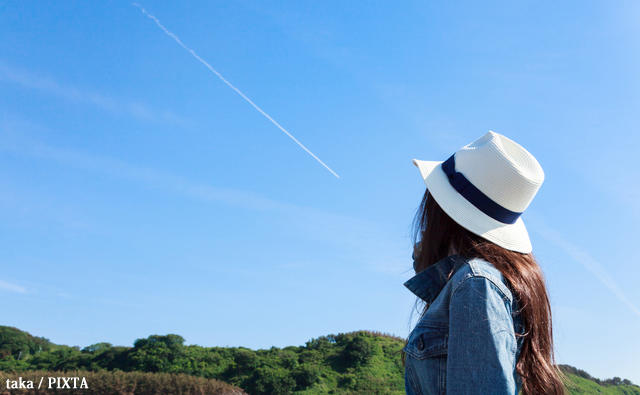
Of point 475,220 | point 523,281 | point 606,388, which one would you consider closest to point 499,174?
point 475,220

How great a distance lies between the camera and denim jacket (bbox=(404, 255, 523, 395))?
1.87m

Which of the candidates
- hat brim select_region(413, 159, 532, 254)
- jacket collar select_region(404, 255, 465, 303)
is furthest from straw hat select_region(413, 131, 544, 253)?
jacket collar select_region(404, 255, 465, 303)

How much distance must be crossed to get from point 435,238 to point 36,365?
21006 millimetres

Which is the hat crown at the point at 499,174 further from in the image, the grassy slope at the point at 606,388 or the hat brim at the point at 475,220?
the grassy slope at the point at 606,388

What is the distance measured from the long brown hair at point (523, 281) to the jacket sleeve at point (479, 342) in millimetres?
226

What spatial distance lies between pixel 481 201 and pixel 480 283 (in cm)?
49

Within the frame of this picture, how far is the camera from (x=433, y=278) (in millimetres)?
2316

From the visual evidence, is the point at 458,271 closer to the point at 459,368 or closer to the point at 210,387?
the point at 459,368

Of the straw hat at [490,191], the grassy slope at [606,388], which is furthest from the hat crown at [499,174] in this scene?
the grassy slope at [606,388]

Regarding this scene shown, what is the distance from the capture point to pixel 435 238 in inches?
94.4

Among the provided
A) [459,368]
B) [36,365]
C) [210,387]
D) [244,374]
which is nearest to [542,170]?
[459,368]

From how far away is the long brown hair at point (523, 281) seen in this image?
221 cm

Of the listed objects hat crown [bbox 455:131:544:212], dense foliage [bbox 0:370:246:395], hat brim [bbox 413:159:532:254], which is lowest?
dense foliage [bbox 0:370:246:395]

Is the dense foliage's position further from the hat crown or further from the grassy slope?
the grassy slope
